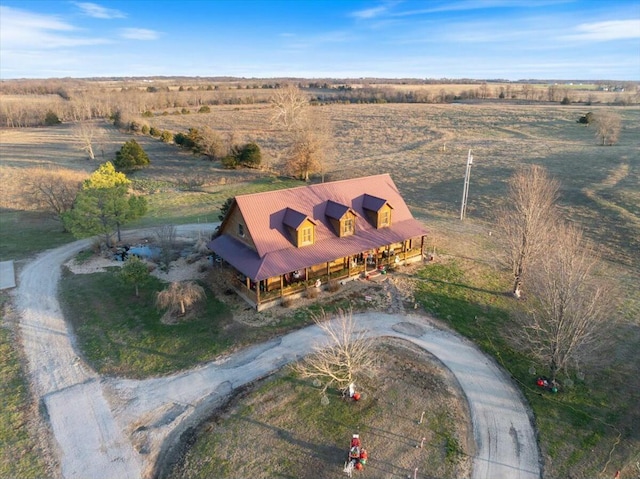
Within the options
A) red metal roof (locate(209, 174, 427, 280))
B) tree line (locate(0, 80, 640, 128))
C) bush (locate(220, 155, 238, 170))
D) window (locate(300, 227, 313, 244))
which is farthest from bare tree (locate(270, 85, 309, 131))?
window (locate(300, 227, 313, 244))

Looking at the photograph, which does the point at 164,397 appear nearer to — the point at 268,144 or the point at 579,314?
the point at 579,314

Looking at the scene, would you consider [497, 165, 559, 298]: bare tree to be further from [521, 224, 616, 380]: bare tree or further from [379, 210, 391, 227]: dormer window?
[379, 210, 391, 227]: dormer window

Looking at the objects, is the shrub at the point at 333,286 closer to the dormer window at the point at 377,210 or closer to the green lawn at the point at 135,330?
the dormer window at the point at 377,210

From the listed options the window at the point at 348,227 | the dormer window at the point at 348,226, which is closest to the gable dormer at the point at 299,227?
the dormer window at the point at 348,226

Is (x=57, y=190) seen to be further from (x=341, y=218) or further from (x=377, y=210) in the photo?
(x=377, y=210)

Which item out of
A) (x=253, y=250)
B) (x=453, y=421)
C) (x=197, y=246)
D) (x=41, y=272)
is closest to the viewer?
(x=453, y=421)

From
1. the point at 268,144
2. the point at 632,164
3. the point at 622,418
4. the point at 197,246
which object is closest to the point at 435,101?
the point at 268,144
